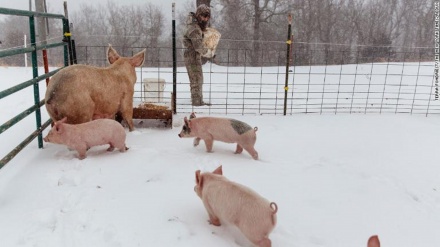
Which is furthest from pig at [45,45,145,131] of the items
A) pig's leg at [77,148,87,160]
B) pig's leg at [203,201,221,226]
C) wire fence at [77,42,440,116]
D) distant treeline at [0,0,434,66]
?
distant treeline at [0,0,434,66]

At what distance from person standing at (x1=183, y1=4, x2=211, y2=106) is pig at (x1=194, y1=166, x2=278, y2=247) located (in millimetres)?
4432

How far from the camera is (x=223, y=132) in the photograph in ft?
15.9

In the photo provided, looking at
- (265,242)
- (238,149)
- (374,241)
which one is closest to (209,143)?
(238,149)

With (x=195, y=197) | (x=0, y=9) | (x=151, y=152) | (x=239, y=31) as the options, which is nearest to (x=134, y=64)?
(x=151, y=152)

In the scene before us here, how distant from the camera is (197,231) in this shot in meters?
3.11

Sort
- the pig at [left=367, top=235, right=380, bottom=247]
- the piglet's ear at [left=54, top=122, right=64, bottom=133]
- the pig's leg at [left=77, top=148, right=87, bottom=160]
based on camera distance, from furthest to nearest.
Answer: the pig's leg at [left=77, top=148, right=87, bottom=160] < the piglet's ear at [left=54, top=122, right=64, bottom=133] < the pig at [left=367, top=235, right=380, bottom=247]

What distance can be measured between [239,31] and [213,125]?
63.5 feet

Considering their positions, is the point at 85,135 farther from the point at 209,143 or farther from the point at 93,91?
the point at 209,143

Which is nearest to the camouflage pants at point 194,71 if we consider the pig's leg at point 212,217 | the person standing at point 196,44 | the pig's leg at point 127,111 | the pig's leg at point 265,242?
the person standing at point 196,44

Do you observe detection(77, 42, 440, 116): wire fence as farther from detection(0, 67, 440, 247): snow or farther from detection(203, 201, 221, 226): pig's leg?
detection(203, 201, 221, 226): pig's leg

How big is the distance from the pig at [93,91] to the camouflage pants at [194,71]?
1746mm

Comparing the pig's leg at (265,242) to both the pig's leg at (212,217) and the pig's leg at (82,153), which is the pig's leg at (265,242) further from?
the pig's leg at (82,153)

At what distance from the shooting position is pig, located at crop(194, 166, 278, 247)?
281 centimetres

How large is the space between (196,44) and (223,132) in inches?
116
